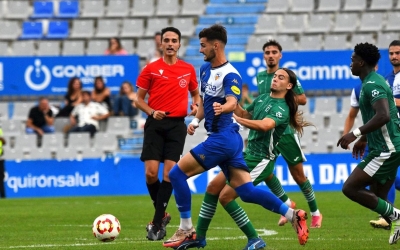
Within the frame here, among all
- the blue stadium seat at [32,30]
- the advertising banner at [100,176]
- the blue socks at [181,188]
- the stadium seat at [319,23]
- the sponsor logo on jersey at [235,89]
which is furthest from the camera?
the blue stadium seat at [32,30]

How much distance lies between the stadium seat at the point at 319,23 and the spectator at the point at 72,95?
7321 millimetres

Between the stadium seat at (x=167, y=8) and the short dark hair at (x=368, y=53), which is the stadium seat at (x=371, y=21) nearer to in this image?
the stadium seat at (x=167, y=8)

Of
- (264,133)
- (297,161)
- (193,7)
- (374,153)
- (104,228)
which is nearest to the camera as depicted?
(374,153)

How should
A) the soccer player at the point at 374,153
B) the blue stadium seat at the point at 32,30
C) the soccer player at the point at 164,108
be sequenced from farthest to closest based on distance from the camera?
the blue stadium seat at the point at 32,30 < the soccer player at the point at 164,108 < the soccer player at the point at 374,153

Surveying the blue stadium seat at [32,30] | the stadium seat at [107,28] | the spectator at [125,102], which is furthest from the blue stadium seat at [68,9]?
the spectator at [125,102]

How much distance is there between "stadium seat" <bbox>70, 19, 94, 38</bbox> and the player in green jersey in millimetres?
15860

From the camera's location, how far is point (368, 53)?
9.23 metres

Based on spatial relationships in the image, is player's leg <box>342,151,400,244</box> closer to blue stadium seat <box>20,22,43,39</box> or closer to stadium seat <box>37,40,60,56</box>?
stadium seat <box>37,40,60,56</box>

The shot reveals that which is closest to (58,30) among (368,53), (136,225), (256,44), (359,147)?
(256,44)

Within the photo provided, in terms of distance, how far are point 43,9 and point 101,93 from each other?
22.2ft

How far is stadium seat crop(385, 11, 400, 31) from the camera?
2449 centimetres

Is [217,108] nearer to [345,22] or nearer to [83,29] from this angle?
[345,22]

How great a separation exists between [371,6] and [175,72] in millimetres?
15472

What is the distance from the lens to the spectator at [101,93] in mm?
20927
